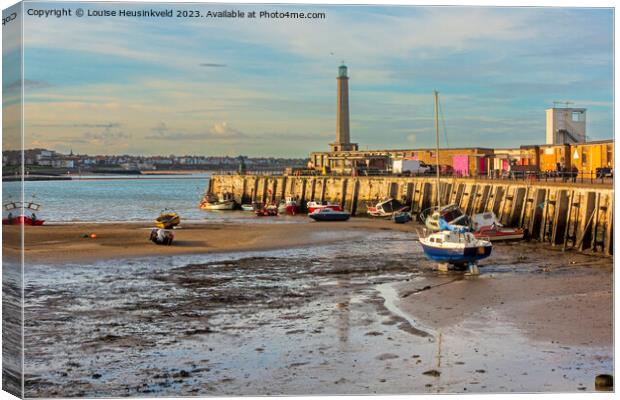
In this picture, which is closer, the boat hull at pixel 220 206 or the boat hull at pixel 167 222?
the boat hull at pixel 167 222

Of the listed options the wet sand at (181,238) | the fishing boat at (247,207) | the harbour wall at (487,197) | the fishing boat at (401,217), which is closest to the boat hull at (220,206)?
the fishing boat at (247,207)

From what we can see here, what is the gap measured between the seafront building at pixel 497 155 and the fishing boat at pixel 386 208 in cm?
617

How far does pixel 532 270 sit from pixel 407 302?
8.98 m

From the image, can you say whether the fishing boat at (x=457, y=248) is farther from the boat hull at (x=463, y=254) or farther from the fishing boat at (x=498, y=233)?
the fishing boat at (x=498, y=233)

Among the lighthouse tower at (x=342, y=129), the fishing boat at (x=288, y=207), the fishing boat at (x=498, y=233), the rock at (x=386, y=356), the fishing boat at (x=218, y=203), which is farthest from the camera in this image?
the lighthouse tower at (x=342, y=129)

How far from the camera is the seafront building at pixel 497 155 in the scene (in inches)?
2133

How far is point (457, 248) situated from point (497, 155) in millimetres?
46246

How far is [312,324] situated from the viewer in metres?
23.8

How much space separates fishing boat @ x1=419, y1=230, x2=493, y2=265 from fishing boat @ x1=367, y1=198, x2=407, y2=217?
32904 millimetres

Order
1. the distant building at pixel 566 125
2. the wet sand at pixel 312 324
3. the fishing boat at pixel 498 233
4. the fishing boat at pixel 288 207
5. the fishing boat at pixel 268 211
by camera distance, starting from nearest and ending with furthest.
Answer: the wet sand at pixel 312 324, the fishing boat at pixel 498 233, the distant building at pixel 566 125, the fishing boat at pixel 268 211, the fishing boat at pixel 288 207

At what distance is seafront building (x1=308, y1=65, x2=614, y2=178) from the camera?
54188 mm

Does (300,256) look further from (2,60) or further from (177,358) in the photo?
(2,60)

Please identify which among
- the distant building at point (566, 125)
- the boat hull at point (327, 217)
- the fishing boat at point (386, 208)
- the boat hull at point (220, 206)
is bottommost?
the boat hull at point (220, 206)

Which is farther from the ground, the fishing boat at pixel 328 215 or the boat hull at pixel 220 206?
the fishing boat at pixel 328 215
